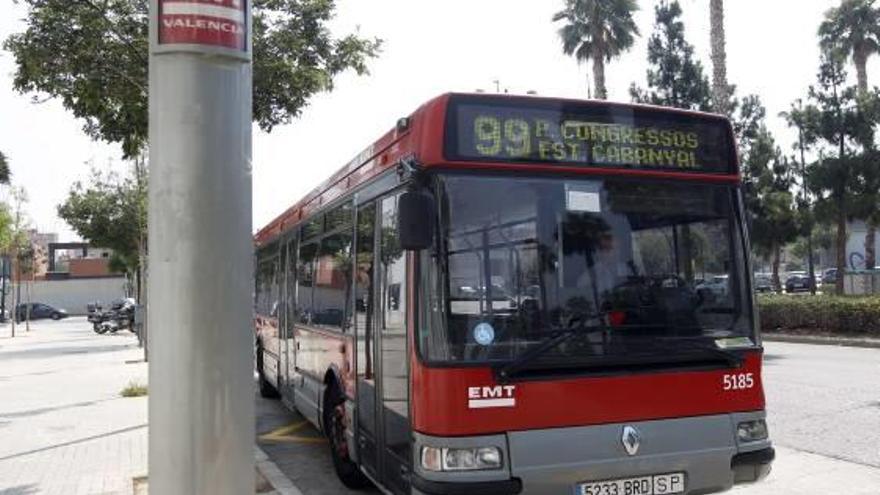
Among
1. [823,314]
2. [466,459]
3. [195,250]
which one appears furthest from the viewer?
[823,314]

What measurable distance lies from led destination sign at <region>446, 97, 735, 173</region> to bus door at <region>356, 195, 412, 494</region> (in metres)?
0.84

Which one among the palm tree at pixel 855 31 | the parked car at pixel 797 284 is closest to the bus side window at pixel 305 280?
the palm tree at pixel 855 31

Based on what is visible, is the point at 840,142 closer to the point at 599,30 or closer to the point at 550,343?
the point at 599,30

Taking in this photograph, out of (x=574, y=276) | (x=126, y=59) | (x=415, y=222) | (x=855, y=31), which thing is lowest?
(x=574, y=276)

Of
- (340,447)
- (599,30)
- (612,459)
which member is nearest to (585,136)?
(612,459)

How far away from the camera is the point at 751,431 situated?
5379mm

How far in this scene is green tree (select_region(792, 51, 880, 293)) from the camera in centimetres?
2594

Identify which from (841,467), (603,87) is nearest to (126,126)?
(841,467)

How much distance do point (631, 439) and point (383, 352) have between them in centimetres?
Answer: 174

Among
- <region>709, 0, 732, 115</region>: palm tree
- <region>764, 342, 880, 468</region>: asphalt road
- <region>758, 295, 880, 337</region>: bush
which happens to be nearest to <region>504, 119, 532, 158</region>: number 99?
<region>764, 342, 880, 468</region>: asphalt road

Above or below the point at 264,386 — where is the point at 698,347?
above

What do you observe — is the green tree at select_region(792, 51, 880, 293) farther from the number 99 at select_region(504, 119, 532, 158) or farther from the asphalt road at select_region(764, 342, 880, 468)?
the number 99 at select_region(504, 119, 532, 158)

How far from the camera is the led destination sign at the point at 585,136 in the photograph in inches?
200

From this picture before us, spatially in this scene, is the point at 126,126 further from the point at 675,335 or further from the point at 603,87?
the point at 603,87
